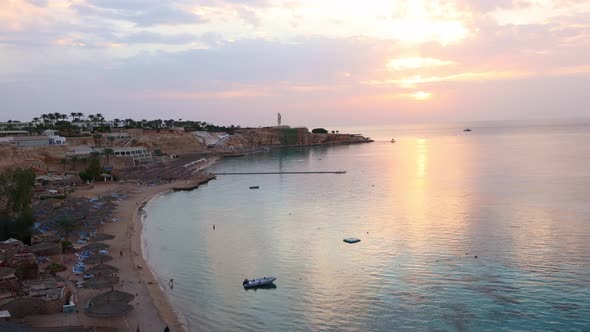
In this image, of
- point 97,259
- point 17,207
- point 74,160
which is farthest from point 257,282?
point 74,160

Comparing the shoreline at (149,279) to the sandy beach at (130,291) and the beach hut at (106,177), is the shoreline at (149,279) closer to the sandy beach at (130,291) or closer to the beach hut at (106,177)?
the sandy beach at (130,291)

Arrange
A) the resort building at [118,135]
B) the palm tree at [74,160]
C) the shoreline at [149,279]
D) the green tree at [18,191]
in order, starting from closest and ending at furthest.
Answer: the shoreline at [149,279]
the green tree at [18,191]
the palm tree at [74,160]
the resort building at [118,135]

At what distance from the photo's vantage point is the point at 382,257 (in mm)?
30188

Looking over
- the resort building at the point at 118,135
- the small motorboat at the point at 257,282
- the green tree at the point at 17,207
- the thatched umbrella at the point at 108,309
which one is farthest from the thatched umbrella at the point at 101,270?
the resort building at the point at 118,135

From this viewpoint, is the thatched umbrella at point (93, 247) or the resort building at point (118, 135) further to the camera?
the resort building at point (118, 135)

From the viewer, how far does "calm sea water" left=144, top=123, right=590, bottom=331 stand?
21438mm

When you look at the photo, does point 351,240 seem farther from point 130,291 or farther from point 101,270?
point 101,270

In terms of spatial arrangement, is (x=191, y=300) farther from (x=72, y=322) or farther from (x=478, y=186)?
(x=478, y=186)

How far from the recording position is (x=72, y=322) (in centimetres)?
1883

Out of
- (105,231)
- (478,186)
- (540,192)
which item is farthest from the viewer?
(478,186)

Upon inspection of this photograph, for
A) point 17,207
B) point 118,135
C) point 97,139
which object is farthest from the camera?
point 118,135

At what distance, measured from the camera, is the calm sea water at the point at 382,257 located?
21.4 m

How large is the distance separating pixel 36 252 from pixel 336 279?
682 inches

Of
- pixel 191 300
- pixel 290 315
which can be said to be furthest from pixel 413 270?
pixel 191 300
